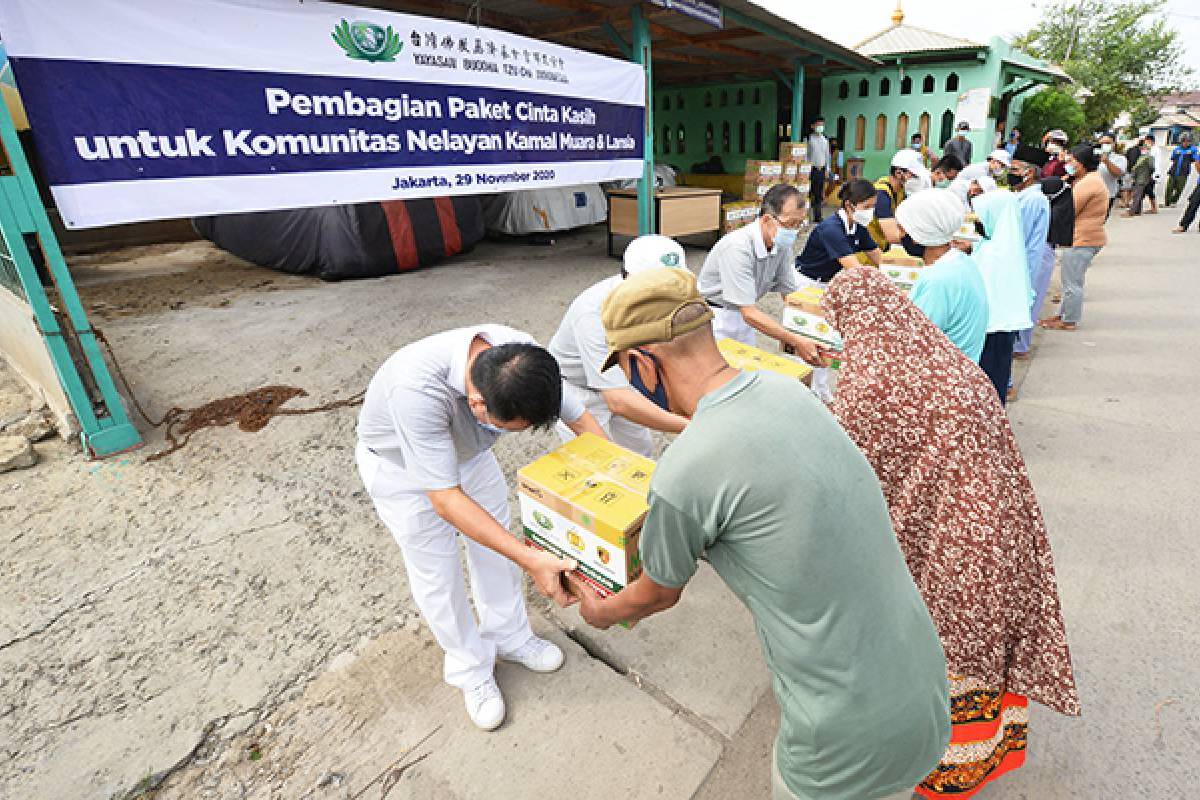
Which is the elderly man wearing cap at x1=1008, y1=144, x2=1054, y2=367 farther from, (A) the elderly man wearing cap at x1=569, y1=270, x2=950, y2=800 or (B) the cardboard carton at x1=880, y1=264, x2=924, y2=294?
(A) the elderly man wearing cap at x1=569, y1=270, x2=950, y2=800

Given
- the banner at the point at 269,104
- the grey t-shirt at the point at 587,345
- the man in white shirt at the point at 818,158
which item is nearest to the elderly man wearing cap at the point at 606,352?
the grey t-shirt at the point at 587,345

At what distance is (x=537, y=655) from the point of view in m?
2.41

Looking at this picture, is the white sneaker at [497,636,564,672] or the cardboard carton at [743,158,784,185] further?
the cardboard carton at [743,158,784,185]

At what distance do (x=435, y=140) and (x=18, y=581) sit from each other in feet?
14.6

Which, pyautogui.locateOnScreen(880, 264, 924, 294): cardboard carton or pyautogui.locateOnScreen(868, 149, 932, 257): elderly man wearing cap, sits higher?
pyautogui.locateOnScreen(868, 149, 932, 257): elderly man wearing cap

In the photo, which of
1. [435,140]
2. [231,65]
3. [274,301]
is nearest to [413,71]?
[435,140]

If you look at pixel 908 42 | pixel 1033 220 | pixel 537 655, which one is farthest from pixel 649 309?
pixel 908 42

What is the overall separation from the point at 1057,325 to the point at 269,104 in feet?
26.3

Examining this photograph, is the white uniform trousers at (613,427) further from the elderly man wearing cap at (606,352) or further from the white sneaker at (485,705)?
the white sneaker at (485,705)

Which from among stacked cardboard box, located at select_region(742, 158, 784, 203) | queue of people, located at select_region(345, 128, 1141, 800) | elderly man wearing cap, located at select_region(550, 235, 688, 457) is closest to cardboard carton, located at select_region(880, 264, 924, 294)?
queue of people, located at select_region(345, 128, 1141, 800)

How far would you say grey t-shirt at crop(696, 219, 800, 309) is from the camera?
3.59m

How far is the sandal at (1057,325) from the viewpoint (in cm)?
646

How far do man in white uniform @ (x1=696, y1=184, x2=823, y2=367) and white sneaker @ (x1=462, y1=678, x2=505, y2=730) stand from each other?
2.28 meters

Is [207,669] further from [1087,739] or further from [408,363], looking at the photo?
[1087,739]
